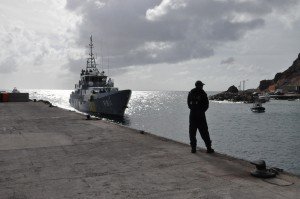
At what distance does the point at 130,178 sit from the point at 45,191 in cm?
154

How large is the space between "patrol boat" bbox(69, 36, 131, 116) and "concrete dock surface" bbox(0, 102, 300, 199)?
Answer: 140 feet

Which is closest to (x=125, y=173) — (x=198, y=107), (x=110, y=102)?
(x=198, y=107)

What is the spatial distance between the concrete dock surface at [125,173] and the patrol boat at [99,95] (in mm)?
42591

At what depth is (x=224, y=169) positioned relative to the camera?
675cm

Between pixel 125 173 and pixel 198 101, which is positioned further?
pixel 198 101

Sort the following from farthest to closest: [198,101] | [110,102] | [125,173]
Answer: [110,102] → [198,101] → [125,173]

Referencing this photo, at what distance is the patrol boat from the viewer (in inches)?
2083

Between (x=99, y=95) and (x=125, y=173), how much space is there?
4785 centimetres

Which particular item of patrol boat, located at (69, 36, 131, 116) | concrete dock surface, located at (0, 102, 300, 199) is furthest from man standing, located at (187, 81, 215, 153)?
patrol boat, located at (69, 36, 131, 116)

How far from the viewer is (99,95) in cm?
Result: 5366

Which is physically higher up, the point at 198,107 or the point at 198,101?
the point at 198,101

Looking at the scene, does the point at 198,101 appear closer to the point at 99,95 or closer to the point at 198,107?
the point at 198,107

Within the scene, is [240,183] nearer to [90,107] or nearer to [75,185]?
[75,185]

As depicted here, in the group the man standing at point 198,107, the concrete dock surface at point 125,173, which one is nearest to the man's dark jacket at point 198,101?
the man standing at point 198,107
